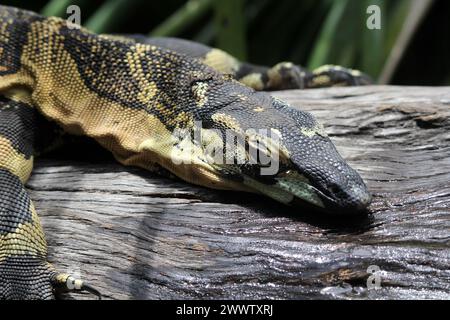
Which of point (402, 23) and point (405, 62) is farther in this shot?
point (405, 62)

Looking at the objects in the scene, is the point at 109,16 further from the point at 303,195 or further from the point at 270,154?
the point at 303,195

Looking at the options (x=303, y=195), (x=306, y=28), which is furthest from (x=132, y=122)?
(x=306, y=28)

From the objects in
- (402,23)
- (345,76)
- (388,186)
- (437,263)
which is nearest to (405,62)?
(402,23)

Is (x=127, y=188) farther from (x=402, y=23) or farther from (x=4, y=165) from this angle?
(x=402, y=23)

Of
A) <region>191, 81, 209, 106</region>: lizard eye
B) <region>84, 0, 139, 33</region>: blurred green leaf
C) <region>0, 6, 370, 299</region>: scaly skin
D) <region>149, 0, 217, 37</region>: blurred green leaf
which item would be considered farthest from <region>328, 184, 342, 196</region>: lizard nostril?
<region>84, 0, 139, 33</region>: blurred green leaf

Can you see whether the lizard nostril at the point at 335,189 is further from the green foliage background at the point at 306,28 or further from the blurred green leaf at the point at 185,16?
the blurred green leaf at the point at 185,16

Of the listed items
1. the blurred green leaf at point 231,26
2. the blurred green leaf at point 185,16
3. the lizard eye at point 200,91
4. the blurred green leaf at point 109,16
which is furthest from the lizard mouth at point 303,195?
the blurred green leaf at point 109,16

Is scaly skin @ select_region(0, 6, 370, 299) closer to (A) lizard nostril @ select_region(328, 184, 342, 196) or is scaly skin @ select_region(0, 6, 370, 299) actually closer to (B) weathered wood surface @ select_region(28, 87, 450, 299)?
(A) lizard nostril @ select_region(328, 184, 342, 196)

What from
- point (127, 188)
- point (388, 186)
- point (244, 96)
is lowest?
point (127, 188)
